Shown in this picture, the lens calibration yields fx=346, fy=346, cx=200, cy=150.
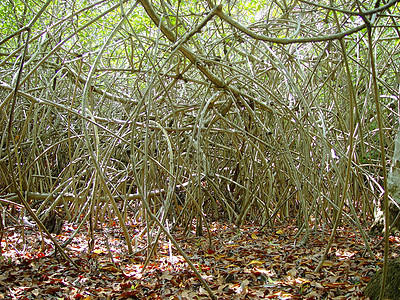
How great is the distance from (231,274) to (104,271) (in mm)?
621

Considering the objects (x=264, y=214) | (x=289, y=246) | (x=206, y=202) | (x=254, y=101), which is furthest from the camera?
(x=206, y=202)

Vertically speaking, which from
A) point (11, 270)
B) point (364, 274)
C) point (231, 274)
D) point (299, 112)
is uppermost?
point (299, 112)

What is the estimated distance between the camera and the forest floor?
1.43 metres

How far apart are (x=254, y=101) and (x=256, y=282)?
1.28 m

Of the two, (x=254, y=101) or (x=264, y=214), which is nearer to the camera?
(x=254, y=101)

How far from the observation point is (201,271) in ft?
5.57

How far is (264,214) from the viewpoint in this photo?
2641mm

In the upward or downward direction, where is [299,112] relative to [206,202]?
upward

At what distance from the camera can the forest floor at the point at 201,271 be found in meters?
1.43

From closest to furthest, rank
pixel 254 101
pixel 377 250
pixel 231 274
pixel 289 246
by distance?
pixel 231 274 < pixel 377 250 < pixel 289 246 < pixel 254 101

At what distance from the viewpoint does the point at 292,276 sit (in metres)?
1.57

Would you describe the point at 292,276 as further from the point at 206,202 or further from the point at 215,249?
the point at 206,202

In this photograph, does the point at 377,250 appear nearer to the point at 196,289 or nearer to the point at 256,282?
the point at 256,282

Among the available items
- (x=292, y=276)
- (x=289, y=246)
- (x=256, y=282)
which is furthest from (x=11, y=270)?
A: (x=289, y=246)
